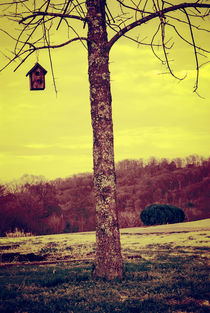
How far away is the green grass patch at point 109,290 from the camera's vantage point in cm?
408

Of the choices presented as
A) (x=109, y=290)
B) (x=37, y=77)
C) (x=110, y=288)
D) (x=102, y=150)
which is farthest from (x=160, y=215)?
(x=109, y=290)

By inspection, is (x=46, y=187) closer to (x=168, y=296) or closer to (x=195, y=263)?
(x=195, y=263)

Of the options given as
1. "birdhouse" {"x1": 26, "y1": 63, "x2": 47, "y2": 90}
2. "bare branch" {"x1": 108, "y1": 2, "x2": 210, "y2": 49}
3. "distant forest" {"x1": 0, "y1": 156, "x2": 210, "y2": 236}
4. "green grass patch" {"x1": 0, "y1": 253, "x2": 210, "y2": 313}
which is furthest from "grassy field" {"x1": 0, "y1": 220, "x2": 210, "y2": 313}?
"distant forest" {"x1": 0, "y1": 156, "x2": 210, "y2": 236}

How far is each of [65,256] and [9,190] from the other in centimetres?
1326

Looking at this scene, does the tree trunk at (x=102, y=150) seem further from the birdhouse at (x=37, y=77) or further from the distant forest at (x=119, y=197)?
the distant forest at (x=119, y=197)

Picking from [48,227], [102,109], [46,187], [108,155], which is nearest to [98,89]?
[102,109]

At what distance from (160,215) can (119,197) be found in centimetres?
1446

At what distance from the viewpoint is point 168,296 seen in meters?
4.44

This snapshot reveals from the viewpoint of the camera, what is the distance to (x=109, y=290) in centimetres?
481

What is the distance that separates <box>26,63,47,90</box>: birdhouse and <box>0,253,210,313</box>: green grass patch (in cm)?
423

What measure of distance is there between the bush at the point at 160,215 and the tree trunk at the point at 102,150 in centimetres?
1647

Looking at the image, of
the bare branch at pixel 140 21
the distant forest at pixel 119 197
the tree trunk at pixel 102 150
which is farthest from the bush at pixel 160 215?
the bare branch at pixel 140 21

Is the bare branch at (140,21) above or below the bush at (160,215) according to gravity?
above

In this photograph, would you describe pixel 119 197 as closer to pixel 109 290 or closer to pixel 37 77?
pixel 37 77
